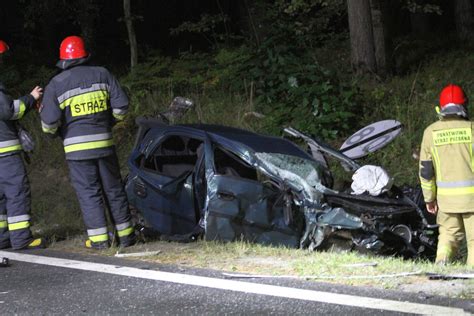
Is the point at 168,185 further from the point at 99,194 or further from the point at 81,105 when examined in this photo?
the point at 81,105

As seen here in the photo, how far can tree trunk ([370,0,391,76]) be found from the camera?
14383mm

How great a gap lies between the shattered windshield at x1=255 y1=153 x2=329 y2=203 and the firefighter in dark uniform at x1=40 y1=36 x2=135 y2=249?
1.42 m

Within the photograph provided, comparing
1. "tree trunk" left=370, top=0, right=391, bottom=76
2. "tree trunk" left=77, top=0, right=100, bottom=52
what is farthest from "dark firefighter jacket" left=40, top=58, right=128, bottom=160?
"tree trunk" left=77, top=0, right=100, bottom=52

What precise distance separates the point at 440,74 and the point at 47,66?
9.04 meters

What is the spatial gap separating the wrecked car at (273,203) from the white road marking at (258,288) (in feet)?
4.22

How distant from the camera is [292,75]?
42.7 ft

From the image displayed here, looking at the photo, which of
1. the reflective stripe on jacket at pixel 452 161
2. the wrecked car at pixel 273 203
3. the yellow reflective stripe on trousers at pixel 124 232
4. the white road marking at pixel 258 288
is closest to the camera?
the white road marking at pixel 258 288

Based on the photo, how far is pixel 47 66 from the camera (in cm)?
1947

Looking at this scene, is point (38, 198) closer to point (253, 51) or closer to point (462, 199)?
point (253, 51)

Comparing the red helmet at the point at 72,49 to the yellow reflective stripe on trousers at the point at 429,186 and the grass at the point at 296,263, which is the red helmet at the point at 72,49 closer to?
the grass at the point at 296,263

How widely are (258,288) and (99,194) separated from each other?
2.69 metres

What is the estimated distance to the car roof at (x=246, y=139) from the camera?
8430 mm

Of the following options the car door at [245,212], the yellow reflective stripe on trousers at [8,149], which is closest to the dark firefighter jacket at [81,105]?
the yellow reflective stripe on trousers at [8,149]

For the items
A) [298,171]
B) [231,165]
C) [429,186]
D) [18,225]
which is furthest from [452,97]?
[18,225]
